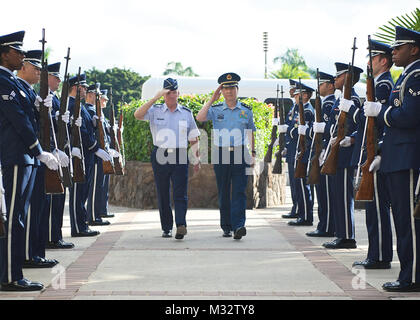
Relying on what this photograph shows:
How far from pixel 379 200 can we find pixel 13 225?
11.5ft

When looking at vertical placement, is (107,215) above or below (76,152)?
below

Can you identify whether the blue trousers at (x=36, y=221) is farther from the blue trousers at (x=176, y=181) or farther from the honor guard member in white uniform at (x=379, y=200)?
the honor guard member in white uniform at (x=379, y=200)

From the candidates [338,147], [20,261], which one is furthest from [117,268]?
[338,147]

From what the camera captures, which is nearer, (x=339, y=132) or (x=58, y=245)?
(x=339, y=132)

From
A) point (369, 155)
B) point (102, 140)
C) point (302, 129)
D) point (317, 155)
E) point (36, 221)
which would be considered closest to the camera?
point (369, 155)

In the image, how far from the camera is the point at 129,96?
6569cm

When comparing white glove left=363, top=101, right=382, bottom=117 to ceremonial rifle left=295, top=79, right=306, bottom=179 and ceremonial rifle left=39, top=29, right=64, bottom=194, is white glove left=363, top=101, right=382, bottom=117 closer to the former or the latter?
ceremonial rifle left=39, top=29, right=64, bottom=194

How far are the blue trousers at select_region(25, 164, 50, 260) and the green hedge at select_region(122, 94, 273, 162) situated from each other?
7674 millimetres

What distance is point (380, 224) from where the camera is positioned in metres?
7.57

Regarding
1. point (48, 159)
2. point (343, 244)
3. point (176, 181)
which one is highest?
point (48, 159)

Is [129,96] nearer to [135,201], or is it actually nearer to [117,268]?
[135,201]

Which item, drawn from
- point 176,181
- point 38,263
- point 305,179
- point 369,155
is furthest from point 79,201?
point 369,155

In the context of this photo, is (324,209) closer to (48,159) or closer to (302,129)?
(302,129)

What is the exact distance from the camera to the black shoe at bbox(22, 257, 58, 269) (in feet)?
25.0
